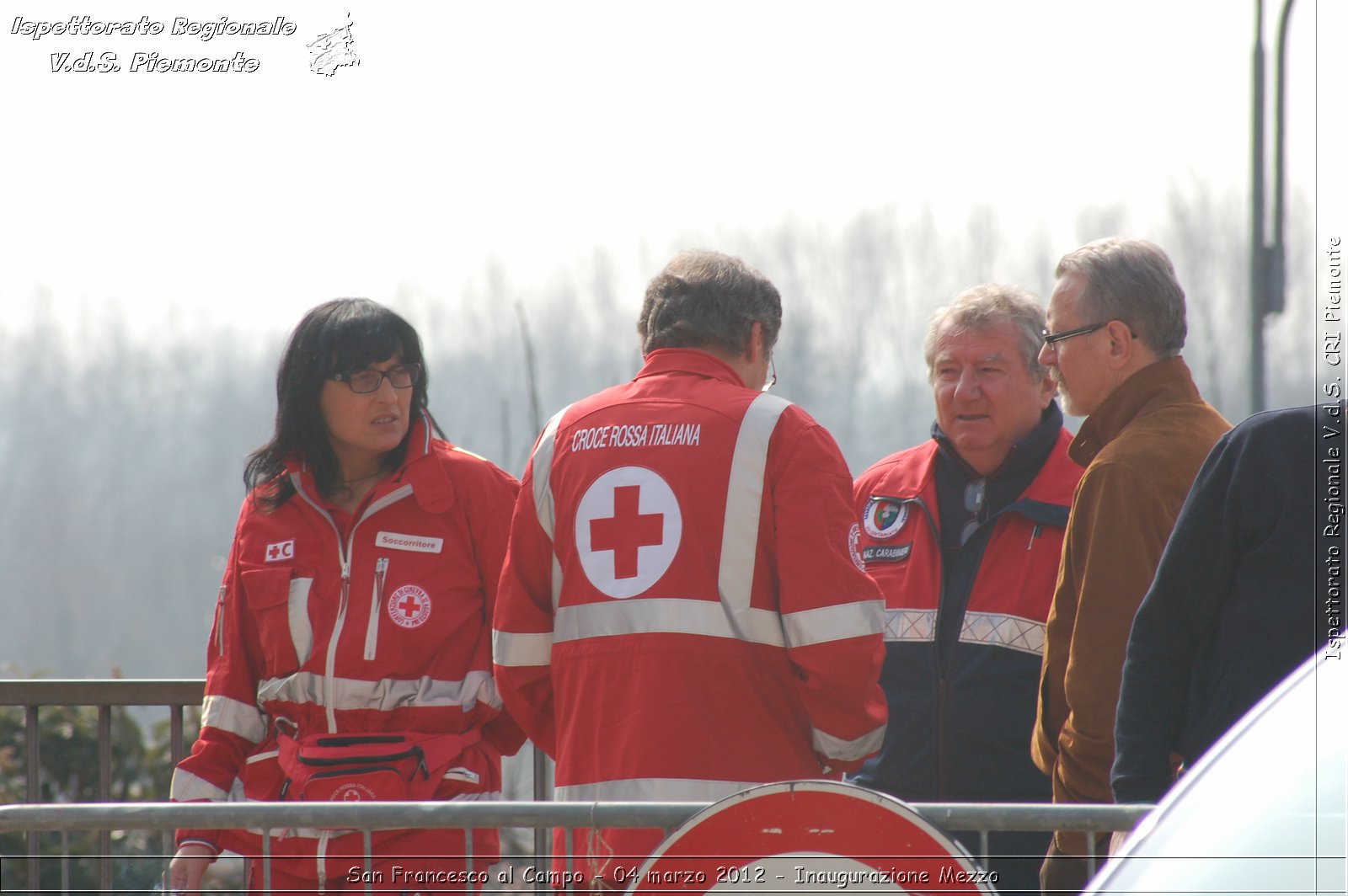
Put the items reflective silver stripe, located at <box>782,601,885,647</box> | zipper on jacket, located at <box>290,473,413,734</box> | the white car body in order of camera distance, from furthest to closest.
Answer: zipper on jacket, located at <box>290,473,413,734</box>, reflective silver stripe, located at <box>782,601,885,647</box>, the white car body

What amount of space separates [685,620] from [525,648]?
0.41m

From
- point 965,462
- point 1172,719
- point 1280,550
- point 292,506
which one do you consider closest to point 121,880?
point 292,506

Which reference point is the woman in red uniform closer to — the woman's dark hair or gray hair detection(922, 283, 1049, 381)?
the woman's dark hair

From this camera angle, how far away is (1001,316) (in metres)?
3.78

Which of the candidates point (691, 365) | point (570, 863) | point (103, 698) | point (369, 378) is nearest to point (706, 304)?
point (691, 365)

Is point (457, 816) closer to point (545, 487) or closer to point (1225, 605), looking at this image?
point (545, 487)

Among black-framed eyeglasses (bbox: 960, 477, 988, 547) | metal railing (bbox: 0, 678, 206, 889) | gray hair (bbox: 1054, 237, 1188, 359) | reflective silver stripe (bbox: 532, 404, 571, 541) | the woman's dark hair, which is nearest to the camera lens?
reflective silver stripe (bbox: 532, 404, 571, 541)

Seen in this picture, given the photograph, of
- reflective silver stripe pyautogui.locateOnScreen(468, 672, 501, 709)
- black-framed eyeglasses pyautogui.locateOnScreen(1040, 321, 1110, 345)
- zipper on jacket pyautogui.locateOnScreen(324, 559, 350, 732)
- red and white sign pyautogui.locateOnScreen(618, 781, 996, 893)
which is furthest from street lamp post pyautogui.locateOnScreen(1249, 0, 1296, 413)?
red and white sign pyautogui.locateOnScreen(618, 781, 996, 893)

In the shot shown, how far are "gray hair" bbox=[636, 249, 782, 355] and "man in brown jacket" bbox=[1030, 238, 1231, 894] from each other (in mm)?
769

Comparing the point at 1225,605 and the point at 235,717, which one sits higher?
the point at 1225,605

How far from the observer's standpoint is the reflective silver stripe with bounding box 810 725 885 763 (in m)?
2.79

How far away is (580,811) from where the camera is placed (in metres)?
2.11

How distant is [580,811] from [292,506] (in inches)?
58.2

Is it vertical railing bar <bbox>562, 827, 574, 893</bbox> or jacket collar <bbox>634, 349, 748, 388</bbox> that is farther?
jacket collar <bbox>634, 349, 748, 388</bbox>
